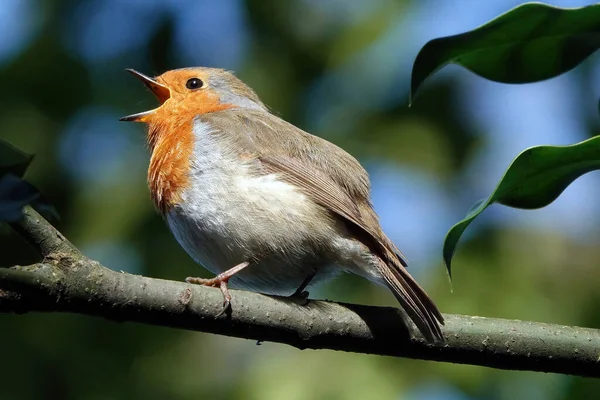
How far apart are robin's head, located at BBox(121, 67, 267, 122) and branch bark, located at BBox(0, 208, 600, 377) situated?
1.92 metres

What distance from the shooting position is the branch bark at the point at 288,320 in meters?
2.10

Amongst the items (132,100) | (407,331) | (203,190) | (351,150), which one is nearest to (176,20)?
(132,100)

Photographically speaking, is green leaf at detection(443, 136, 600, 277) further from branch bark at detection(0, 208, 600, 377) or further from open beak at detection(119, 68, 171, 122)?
open beak at detection(119, 68, 171, 122)

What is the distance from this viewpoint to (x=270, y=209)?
3.33 meters

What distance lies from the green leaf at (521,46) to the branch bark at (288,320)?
2.54 feet

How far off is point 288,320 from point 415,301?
58 centimetres

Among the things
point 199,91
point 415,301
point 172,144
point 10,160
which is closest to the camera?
point 10,160

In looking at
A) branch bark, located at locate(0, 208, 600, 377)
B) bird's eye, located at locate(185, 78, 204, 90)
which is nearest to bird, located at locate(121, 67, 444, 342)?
branch bark, located at locate(0, 208, 600, 377)

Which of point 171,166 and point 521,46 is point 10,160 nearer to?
point 521,46

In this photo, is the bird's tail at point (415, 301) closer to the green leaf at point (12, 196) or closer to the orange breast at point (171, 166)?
the orange breast at point (171, 166)

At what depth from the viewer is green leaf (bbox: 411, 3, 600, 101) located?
2.14 m

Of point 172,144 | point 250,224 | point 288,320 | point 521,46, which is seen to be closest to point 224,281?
point 250,224

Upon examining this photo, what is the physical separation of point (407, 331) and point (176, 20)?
3.04 meters

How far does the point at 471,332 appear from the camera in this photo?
2574 millimetres
